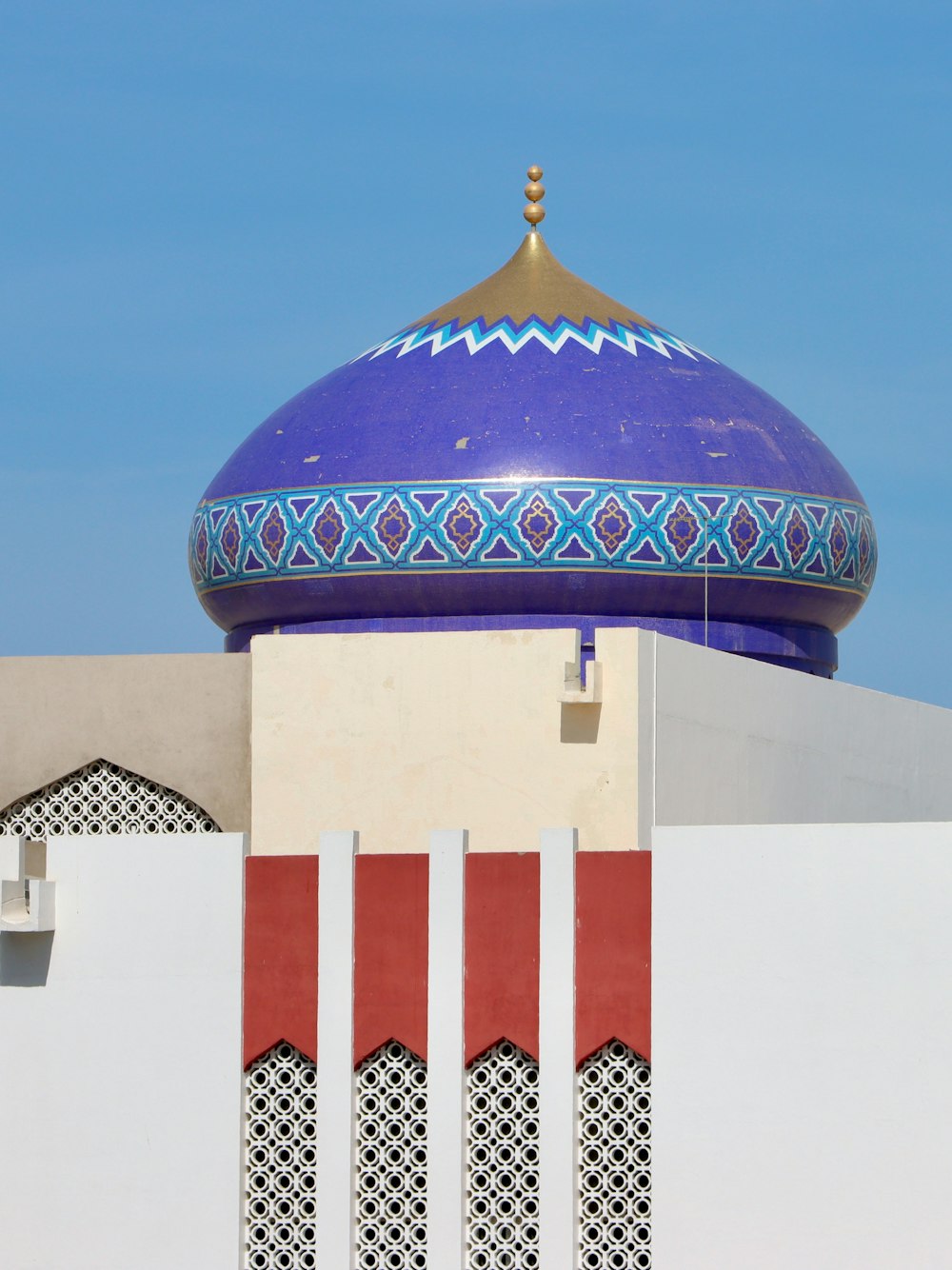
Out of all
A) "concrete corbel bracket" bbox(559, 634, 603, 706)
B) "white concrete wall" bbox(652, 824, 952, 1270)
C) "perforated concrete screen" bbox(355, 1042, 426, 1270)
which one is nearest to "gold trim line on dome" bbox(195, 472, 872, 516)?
"concrete corbel bracket" bbox(559, 634, 603, 706)

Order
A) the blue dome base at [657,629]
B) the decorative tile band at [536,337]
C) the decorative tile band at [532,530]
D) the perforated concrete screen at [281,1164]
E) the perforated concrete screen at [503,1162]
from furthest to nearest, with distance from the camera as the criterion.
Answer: the decorative tile band at [536,337]
the blue dome base at [657,629]
the decorative tile band at [532,530]
the perforated concrete screen at [281,1164]
the perforated concrete screen at [503,1162]

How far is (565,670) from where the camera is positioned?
12.6 metres

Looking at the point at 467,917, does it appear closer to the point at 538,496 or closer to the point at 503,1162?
the point at 503,1162

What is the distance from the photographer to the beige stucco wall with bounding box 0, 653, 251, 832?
13.4 meters

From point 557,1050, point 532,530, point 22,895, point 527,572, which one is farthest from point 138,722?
point 557,1050

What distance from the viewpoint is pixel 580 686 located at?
1262 cm

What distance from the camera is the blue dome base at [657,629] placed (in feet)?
48.3

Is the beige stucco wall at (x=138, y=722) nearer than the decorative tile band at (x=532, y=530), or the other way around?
the beige stucco wall at (x=138, y=722)

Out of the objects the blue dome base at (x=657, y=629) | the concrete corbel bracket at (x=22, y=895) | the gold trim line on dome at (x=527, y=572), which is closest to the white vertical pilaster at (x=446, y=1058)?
the concrete corbel bracket at (x=22, y=895)

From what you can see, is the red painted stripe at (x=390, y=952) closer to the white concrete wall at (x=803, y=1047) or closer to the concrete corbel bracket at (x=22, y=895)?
the white concrete wall at (x=803, y=1047)

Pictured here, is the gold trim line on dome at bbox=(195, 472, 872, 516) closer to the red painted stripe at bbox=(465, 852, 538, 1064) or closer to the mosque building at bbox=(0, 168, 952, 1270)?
the mosque building at bbox=(0, 168, 952, 1270)

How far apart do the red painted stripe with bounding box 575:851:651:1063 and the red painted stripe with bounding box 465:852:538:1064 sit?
237mm

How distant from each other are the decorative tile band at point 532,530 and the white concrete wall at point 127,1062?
313cm

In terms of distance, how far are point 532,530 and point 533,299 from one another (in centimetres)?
201
